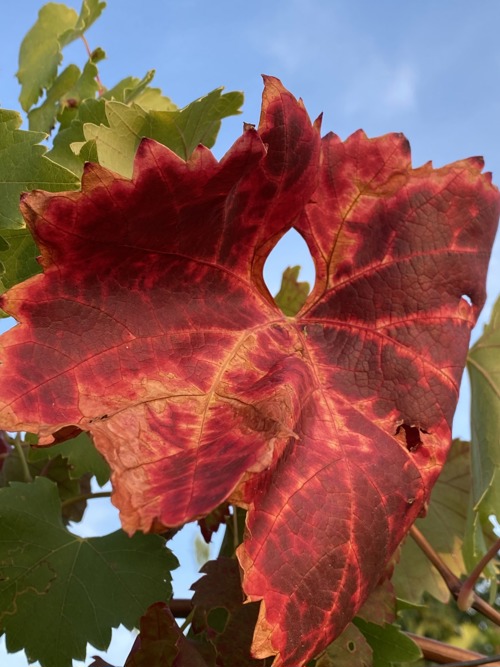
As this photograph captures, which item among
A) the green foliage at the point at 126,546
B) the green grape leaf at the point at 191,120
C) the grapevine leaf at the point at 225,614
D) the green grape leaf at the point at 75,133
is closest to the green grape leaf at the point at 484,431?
the green foliage at the point at 126,546

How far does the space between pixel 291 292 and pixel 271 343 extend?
0.55 m

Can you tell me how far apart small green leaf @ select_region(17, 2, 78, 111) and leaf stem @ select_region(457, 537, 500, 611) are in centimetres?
105

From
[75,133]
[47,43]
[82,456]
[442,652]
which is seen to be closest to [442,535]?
[442,652]

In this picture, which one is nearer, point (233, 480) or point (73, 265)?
point (233, 480)

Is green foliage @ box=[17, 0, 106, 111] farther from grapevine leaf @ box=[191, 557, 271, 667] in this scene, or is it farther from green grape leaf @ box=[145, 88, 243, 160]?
grapevine leaf @ box=[191, 557, 271, 667]

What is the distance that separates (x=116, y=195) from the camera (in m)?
0.54

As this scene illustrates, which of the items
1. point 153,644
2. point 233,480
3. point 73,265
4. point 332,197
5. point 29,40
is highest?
point 29,40

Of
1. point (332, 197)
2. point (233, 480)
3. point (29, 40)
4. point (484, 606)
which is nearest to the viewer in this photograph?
point (233, 480)

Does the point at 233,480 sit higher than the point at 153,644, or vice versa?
the point at 233,480

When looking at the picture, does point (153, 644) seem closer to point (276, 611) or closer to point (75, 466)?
point (276, 611)

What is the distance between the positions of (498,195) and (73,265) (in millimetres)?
415

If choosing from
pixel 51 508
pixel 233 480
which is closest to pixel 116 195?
pixel 233 480

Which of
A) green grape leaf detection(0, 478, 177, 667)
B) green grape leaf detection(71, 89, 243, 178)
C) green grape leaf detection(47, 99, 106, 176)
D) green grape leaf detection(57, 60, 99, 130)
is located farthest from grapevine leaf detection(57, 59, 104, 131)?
green grape leaf detection(0, 478, 177, 667)

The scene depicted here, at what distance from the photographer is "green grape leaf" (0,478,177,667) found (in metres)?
0.85
